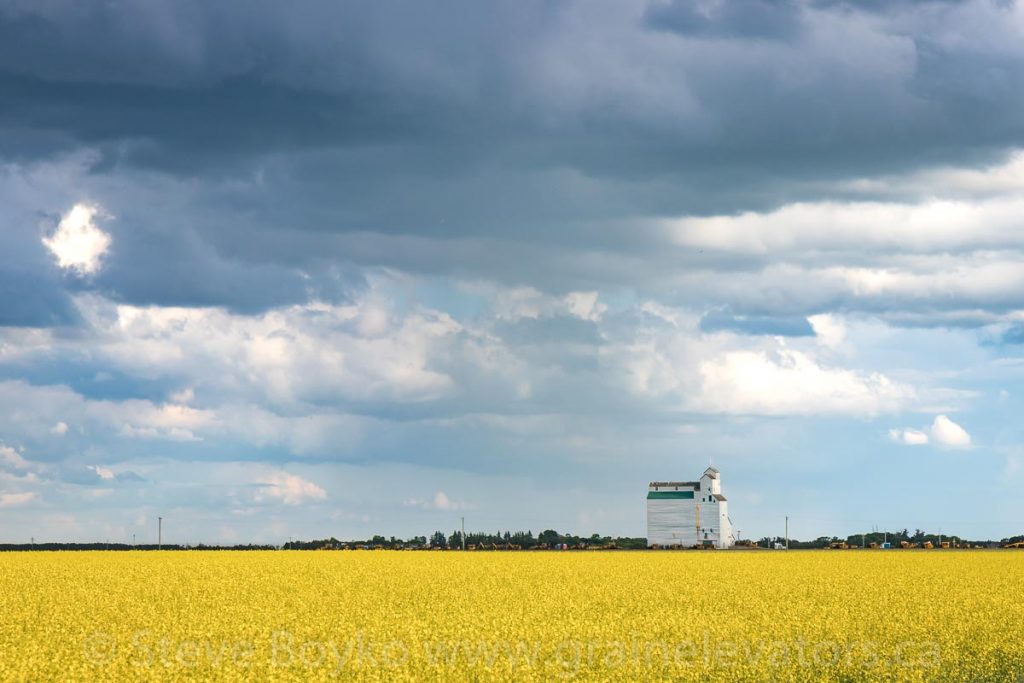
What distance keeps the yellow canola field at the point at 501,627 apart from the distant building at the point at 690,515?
98769 millimetres

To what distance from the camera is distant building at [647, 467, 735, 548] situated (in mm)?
163625

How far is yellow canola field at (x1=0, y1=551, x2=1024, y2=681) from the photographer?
2758 cm

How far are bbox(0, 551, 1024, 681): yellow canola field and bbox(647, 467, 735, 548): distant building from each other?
324ft

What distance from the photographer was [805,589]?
55.9 m

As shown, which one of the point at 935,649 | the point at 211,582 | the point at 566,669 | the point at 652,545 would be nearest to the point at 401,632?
the point at 566,669

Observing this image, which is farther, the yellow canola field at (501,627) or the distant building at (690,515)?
the distant building at (690,515)

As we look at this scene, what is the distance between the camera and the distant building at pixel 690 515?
163625 millimetres

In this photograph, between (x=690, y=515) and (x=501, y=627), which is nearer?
(x=501, y=627)

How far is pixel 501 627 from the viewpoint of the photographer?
115ft

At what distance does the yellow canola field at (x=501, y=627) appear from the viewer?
27578mm

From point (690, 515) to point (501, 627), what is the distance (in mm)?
134947

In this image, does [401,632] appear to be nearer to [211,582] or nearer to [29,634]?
[29,634]

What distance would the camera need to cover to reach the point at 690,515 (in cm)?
16562

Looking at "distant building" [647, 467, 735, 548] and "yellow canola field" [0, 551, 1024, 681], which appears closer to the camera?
"yellow canola field" [0, 551, 1024, 681]
